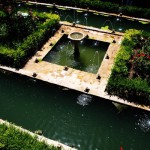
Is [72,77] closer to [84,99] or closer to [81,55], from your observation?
[84,99]

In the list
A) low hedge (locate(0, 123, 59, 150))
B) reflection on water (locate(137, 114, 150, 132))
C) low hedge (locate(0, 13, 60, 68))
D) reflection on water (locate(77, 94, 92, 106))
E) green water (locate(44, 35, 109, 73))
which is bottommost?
reflection on water (locate(137, 114, 150, 132))

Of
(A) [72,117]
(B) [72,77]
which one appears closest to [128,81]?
(B) [72,77]

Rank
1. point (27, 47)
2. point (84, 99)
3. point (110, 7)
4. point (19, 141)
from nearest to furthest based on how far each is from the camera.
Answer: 1. point (19, 141)
2. point (84, 99)
3. point (27, 47)
4. point (110, 7)

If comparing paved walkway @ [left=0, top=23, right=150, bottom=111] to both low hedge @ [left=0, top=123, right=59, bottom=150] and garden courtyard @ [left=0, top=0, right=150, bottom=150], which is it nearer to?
garden courtyard @ [left=0, top=0, right=150, bottom=150]

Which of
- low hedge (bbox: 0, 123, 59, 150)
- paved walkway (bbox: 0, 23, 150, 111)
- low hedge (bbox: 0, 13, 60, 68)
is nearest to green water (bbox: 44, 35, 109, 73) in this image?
paved walkway (bbox: 0, 23, 150, 111)

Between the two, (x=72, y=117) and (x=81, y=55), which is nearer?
(x=72, y=117)

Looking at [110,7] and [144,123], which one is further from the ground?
[110,7]
